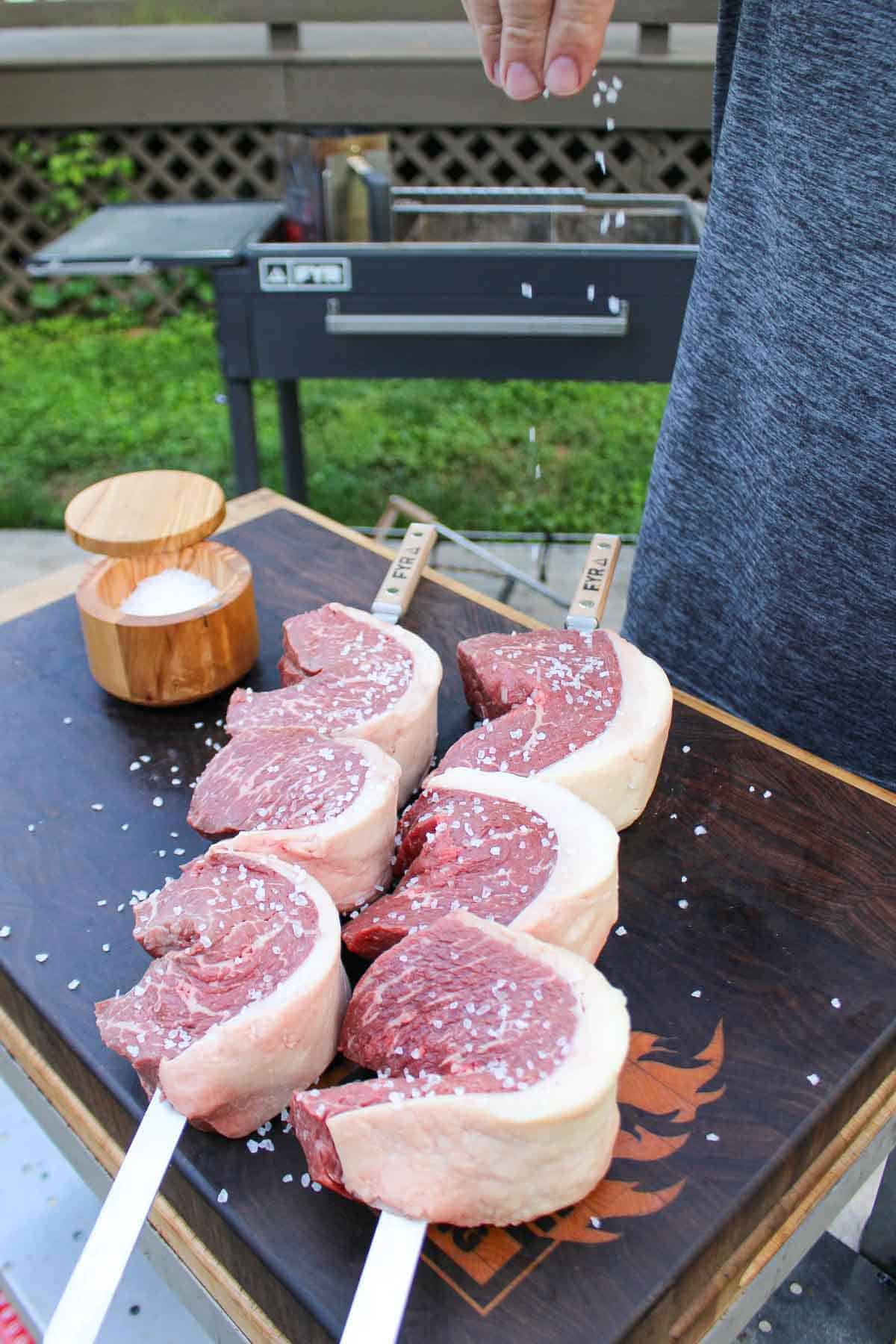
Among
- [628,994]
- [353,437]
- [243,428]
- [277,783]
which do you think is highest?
[277,783]

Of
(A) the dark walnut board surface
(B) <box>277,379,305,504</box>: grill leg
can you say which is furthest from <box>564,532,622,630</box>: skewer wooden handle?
(B) <box>277,379,305,504</box>: grill leg

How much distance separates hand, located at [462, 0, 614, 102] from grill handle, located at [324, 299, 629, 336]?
2.22m

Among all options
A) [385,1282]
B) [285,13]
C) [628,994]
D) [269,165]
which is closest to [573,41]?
[628,994]

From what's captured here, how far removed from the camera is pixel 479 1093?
1240 mm

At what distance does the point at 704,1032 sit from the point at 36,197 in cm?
814

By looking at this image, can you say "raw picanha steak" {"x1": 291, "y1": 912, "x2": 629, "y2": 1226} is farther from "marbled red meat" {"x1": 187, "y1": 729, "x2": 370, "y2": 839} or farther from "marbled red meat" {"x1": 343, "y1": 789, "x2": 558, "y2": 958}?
"marbled red meat" {"x1": 187, "y1": 729, "x2": 370, "y2": 839}

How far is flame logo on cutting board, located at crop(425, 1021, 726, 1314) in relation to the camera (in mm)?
1271

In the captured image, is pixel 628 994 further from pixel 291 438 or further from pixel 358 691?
pixel 291 438

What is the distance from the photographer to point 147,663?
6.74ft

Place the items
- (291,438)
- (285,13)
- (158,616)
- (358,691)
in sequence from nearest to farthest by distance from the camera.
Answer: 1. (358,691)
2. (158,616)
3. (291,438)
4. (285,13)

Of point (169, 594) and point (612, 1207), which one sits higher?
point (169, 594)

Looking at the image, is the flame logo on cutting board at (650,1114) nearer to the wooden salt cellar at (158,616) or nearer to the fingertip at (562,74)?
the wooden salt cellar at (158,616)

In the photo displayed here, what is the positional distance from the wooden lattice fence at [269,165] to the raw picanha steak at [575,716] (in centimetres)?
540

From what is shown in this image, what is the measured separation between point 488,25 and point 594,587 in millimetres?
1000
